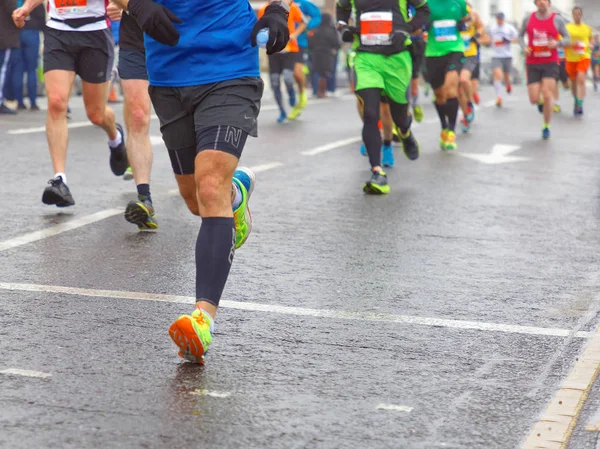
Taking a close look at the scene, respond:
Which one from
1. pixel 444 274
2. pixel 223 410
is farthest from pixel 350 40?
pixel 223 410

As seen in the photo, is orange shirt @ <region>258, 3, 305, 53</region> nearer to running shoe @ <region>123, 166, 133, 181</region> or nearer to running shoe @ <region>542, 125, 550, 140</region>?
running shoe @ <region>542, 125, 550, 140</region>

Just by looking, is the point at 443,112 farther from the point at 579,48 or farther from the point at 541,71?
the point at 579,48

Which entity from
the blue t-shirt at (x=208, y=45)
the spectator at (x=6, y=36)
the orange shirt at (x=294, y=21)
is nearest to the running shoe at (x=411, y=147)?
the blue t-shirt at (x=208, y=45)

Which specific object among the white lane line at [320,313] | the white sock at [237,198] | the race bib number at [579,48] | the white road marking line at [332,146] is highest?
the white sock at [237,198]

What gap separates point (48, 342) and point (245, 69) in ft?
4.21

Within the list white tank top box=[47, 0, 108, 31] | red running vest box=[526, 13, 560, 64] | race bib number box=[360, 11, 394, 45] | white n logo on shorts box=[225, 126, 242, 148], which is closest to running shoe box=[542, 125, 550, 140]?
red running vest box=[526, 13, 560, 64]

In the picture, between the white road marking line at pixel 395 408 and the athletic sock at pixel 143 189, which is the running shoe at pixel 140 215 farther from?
the white road marking line at pixel 395 408

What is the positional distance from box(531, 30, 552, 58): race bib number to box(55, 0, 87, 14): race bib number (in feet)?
32.4

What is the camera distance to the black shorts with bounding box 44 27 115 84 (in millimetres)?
8008

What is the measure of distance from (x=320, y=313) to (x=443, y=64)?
341 inches

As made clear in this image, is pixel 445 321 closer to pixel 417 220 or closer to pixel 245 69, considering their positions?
pixel 245 69

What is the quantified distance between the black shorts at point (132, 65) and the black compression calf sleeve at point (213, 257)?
3161 millimetres

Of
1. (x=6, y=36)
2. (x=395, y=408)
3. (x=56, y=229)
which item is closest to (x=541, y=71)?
(x=6, y=36)

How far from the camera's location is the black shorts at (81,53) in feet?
26.3
